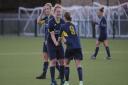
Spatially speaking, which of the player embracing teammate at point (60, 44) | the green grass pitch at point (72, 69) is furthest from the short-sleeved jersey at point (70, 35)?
the green grass pitch at point (72, 69)

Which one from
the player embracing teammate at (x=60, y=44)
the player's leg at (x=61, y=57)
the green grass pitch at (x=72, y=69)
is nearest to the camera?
the player embracing teammate at (x=60, y=44)

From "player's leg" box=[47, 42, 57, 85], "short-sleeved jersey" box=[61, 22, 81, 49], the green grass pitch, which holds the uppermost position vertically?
"short-sleeved jersey" box=[61, 22, 81, 49]

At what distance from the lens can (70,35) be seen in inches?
515

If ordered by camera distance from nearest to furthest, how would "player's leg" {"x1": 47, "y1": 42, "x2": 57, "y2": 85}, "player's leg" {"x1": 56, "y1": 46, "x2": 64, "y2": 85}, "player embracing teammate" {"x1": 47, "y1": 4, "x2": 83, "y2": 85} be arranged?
"player embracing teammate" {"x1": 47, "y1": 4, "x2": 83, "y2": 85} → "player's leg" {"x1": 47, "y1": 42, "x2": 57, "y2": 85} → "player's leg" {"x1": 56, "y1": 46, "x2": 64, "y2": 85}

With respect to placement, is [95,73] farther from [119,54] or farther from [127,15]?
[127,15]

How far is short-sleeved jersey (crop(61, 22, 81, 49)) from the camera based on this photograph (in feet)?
42.7

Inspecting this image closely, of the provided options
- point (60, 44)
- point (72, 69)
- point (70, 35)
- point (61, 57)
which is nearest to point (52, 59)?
point (61, 57)

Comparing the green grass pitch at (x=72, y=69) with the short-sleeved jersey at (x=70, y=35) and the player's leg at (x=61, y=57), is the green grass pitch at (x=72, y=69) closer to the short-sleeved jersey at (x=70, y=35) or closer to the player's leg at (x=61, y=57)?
the player's leg at (x=61, y=57)

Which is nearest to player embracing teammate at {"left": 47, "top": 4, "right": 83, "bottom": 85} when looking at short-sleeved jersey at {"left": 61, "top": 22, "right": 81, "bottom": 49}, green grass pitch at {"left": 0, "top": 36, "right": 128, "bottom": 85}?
short-sleeved jersey at {"left": 61, "top": 22, "right": 81, "bottom": 49}

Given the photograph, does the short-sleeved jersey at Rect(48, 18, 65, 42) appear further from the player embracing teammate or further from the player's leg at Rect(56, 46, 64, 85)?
the player's leg at Rect(56, 46, 64, 85)

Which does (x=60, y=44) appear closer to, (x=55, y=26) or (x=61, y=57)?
(x=61, y=57)

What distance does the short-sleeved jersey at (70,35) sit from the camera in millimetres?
13023

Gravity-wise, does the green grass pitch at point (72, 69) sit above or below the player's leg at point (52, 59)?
below

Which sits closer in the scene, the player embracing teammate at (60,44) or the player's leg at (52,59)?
the player embracing teammate at (60,44)
